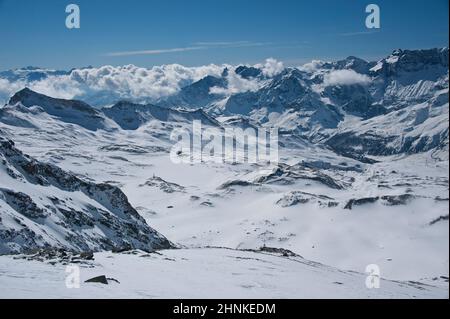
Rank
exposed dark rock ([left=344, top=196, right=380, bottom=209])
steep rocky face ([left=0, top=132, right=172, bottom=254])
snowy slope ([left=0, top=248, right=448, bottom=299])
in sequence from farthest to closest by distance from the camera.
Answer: exposed dark rock ([left=344, top=196, right=380, bottom=209]), steep rocky face ([left=0, top=132, right=172, bottom=254]), snowy slope ([left=0, top=248, right=448, bottom=299])

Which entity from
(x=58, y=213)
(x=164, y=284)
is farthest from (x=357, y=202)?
(x=164, y=284)

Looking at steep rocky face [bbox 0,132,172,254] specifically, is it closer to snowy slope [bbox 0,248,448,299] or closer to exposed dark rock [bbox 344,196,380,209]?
snowy slope [bbox 0,248,448,299]

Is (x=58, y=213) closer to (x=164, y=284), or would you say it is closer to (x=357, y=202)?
(x=164, y=284)

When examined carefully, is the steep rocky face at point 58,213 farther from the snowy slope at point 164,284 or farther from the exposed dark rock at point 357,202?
the exposed dark rock at point 357,202

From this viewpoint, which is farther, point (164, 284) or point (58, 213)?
point (58, 213)

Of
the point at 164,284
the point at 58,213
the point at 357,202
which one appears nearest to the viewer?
the point at 164,284

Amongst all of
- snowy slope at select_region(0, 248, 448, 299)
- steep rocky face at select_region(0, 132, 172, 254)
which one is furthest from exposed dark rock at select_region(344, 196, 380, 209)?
snowy slope at select_region(0, 248, 448, 299)

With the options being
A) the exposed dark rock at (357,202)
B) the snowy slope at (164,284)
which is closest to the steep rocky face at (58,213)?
the snowy slope at (164,284)
